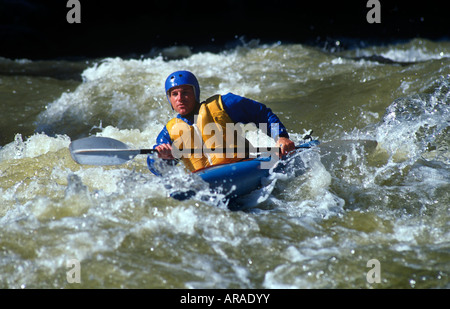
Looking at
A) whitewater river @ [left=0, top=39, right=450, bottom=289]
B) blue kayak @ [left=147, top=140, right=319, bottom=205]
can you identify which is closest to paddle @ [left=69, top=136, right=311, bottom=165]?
whitewater river @ [left=0, top=39, right=450, bottom=289]

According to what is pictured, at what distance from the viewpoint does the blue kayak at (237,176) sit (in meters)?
3.46

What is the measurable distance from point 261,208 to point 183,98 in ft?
3.65

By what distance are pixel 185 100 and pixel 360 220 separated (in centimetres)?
167

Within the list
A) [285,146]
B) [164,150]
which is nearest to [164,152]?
[164,150]

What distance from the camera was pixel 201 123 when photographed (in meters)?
3.89

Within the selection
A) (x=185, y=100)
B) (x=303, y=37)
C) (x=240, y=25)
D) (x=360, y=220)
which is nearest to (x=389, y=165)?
(x=360, y=220)

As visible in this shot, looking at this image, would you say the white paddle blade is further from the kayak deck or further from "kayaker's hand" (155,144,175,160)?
the kayak deck

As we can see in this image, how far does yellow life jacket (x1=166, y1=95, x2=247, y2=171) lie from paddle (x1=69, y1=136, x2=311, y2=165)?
1.9 inches

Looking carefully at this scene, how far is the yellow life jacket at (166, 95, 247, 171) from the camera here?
3.86 meters

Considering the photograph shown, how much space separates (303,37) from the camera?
10.9 metres

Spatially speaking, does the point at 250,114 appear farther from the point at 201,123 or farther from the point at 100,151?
the point at 100,151

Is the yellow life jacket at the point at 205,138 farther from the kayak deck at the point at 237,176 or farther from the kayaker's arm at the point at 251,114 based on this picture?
the kayak deck at the point at 237,176
